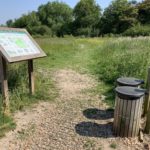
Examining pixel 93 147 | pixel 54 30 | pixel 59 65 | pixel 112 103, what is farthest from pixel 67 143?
pixel 54 30

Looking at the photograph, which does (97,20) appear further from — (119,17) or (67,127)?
(67,127)

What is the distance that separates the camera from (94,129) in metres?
4.18

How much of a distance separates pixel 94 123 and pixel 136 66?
305cm

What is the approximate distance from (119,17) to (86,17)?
10632mm

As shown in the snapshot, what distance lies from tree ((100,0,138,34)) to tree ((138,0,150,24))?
966mm

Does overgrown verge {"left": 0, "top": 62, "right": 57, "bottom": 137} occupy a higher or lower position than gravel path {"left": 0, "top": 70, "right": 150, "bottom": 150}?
higher

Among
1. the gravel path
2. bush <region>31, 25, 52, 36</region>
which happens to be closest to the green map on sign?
the gravel path

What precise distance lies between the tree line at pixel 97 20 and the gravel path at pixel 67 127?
86.5ft

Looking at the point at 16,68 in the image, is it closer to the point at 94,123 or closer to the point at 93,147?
the point at 94,123

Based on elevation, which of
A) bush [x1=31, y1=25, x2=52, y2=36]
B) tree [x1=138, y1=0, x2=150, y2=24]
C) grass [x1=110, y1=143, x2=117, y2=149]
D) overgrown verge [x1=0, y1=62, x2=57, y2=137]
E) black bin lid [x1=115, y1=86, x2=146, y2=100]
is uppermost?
tree [x1=138, y1=0, x2=150, y2=24]

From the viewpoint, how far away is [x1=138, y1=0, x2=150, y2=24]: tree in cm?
4094

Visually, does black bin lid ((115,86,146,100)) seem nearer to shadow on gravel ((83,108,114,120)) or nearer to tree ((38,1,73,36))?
shadow on gravel ((83,108,114,120))

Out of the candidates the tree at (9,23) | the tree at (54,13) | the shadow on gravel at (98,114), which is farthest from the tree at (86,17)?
the shadow on gravel at (98,114)

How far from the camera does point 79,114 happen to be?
4844mm
